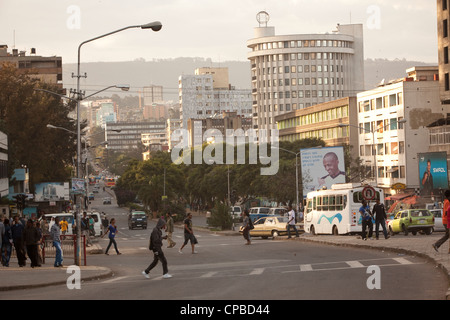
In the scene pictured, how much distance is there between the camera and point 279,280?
1969 cm

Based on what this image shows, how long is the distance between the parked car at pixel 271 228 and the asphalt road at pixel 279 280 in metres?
16.4

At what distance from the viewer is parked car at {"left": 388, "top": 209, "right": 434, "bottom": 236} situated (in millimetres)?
44469

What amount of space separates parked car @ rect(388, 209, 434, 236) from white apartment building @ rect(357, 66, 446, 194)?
48.9m

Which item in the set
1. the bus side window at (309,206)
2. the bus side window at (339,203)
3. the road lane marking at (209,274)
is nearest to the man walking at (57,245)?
the road lane marking at (209,274)

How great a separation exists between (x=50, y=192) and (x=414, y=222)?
2004 inches

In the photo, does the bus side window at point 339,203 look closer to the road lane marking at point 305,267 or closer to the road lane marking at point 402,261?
the road lane marking at point 402,261

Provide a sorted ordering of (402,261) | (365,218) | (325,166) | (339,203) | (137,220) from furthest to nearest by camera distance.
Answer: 1. (137,220)
2. (325,166)
3. (339,203)
4. (365,218)
5. (402,261)

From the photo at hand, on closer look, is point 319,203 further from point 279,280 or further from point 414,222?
point 279,280

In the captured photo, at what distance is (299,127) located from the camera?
456 ft

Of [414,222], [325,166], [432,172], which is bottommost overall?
[414,222]

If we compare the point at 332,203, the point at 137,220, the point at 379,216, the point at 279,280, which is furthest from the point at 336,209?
the point at 137,220

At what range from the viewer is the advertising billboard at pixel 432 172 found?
86.1 metres

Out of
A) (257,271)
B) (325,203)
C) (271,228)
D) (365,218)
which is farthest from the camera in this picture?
(271,228)
